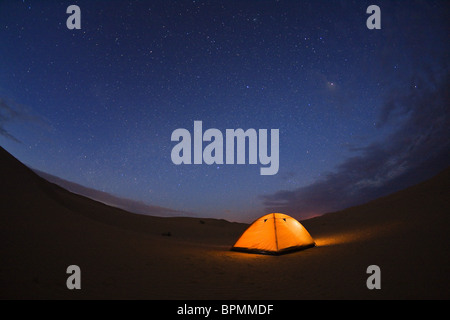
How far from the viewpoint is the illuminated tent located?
32.7ft

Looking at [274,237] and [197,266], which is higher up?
[274,237]

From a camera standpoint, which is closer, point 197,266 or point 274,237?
point 197,266

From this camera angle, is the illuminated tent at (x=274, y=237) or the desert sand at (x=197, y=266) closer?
the desert sand at (x=197, y=266)

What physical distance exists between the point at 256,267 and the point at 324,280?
225cm

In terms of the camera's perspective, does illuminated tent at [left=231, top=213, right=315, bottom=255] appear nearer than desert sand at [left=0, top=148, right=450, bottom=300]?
No

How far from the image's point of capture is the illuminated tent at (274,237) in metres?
9.96

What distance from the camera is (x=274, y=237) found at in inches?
397

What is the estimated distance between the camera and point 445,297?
182 inches
